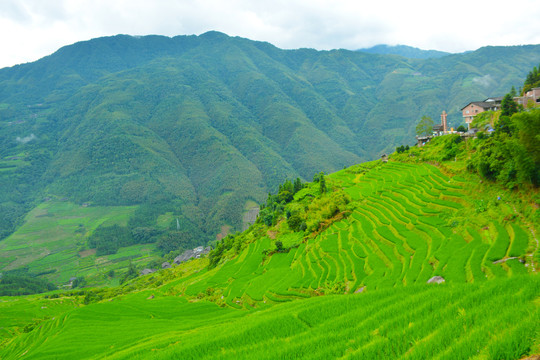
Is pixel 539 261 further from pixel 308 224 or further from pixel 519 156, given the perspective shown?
pixel 308 224

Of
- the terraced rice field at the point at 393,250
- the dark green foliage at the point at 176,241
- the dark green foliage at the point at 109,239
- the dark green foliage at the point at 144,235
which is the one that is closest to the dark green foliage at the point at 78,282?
the dark green foliage at the point at 109,239

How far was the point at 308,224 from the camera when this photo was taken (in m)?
35.7

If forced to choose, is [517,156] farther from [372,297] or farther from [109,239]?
[109,239]

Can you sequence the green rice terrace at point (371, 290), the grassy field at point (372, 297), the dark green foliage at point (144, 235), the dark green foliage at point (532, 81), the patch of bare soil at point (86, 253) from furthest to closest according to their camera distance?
the dark green foliage at point (144, 235), the patch of bare soil at point (86, 253), the dark green foliage at point (532, 81), the green rice terrace at point (371, 290), the grassy field at point (372, 297)

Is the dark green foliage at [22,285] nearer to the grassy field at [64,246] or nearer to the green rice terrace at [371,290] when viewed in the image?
the grassy field at [64,246]

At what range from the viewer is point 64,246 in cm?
14500

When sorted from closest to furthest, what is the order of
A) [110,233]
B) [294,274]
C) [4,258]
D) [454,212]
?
[454,212] → [294,274] → [4,258] → [110,233]

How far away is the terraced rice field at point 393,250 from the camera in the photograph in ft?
49.2

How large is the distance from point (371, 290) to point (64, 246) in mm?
173149

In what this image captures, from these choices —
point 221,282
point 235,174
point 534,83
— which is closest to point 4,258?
point 235,174

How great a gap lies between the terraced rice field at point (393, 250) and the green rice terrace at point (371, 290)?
0.39ft

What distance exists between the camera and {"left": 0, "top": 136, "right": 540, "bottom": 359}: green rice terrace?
5.94 metres

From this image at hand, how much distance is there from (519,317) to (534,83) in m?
56.9

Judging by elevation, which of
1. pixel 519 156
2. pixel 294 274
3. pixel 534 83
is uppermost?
pixel 534 83
